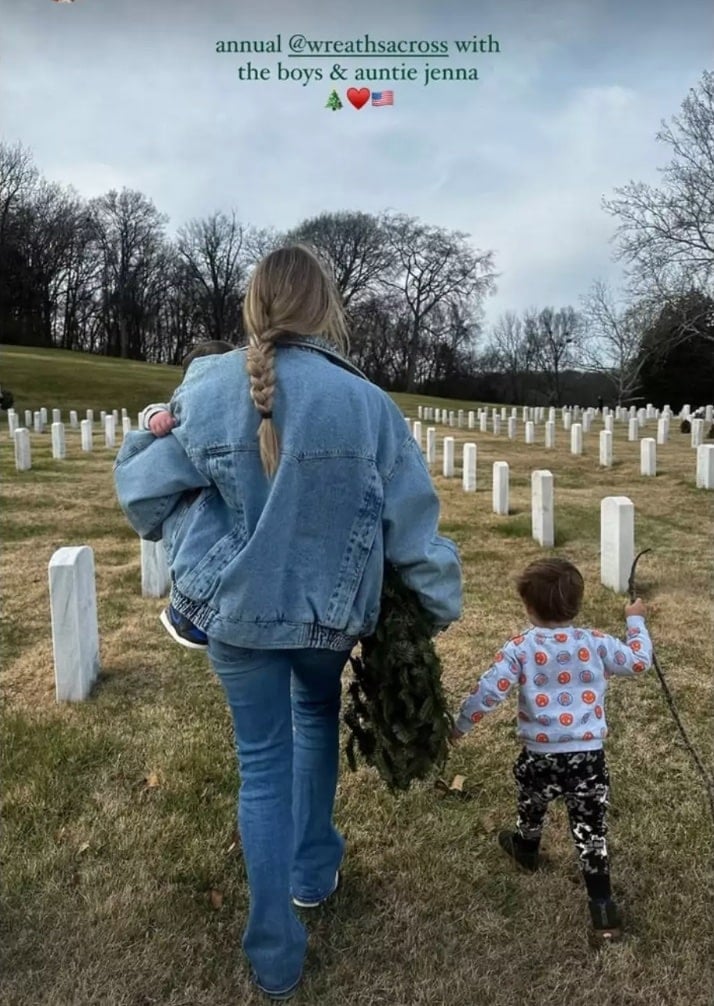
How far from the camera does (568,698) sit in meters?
2.31

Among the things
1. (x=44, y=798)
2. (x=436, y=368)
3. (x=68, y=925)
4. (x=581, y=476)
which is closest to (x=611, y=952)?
(x=68, y=925)

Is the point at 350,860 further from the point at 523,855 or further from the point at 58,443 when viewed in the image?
the point at 58,443

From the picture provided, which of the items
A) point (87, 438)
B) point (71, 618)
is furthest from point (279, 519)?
point (87, 438)

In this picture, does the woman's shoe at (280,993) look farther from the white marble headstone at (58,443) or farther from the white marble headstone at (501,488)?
the white marble headstone at (58,443)

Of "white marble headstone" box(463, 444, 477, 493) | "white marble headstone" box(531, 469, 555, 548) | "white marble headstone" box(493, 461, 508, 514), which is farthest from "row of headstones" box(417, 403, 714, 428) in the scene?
"white marble headstone" box(531, 469, 555, 548)

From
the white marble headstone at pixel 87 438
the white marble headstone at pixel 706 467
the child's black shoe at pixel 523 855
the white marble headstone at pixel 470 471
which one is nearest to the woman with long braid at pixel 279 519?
the child's black shoe at pixel 523 855

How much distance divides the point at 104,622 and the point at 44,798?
243cm

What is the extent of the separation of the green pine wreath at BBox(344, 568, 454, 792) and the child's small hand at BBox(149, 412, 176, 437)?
0.71 m

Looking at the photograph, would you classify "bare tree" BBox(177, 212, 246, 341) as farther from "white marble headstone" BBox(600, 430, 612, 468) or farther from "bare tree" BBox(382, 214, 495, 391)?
"white marble headstone" BBox(600, 430, 612, 468)

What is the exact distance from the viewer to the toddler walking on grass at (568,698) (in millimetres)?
2303

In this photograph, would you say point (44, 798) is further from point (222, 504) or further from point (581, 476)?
point (581, 476)

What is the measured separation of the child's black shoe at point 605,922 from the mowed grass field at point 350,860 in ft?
0.12

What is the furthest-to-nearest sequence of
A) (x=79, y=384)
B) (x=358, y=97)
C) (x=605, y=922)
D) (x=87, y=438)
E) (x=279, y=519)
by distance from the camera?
(x=79, y=384) < (x=87, y=438) < (x=358, y=97) < (x=605, y=922) < (x=279, y=519)

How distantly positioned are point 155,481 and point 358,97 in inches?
98.4
